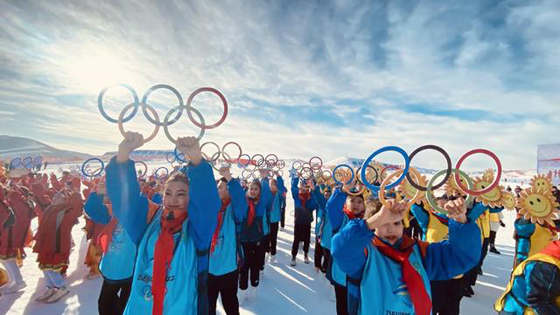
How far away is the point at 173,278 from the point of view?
2141 millimetres

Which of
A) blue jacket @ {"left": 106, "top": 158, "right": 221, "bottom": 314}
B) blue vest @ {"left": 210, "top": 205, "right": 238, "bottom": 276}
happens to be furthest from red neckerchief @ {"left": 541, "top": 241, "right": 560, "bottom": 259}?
blue vest @ {"left": 210, "top": 205, "right": 238, "bottom": 276}

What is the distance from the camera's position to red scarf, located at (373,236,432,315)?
200 cm

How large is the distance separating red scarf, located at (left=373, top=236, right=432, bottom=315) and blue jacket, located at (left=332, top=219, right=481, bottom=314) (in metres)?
Answer: 0.05

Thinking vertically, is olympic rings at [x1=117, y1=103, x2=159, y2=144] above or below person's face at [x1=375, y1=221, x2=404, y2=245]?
above

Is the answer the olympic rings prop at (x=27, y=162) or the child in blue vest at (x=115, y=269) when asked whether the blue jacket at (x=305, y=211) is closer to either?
the child in blue vest at (x=115, y=269)

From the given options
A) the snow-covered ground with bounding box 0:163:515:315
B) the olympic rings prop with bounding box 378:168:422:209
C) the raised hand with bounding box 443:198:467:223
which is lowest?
the snow-covered ground with bounding box 0:163:515:315

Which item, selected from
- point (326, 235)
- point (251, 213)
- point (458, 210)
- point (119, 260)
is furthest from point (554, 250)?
point (119, 260)

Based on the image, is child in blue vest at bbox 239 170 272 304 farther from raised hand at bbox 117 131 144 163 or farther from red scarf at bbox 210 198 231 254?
raised hand at bbox 117 131 144 163

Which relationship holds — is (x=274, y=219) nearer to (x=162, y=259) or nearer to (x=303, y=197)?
(x=303, y=197)

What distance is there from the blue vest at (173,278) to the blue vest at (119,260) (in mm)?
1340

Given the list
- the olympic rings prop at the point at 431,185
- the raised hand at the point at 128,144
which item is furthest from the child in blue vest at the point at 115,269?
the olympic rings prop at the point at 431,185

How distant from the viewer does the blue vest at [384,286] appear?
2068mm

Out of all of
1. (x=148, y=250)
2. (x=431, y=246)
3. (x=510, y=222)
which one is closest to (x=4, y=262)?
(x=148, y=250)

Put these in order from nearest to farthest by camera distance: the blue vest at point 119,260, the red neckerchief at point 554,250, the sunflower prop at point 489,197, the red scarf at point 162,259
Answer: the red scarf at point 162,259 < the red neckerchief at point 554,250 < the blue vest at point 119,260 < the sunflower prop at point 489,197
